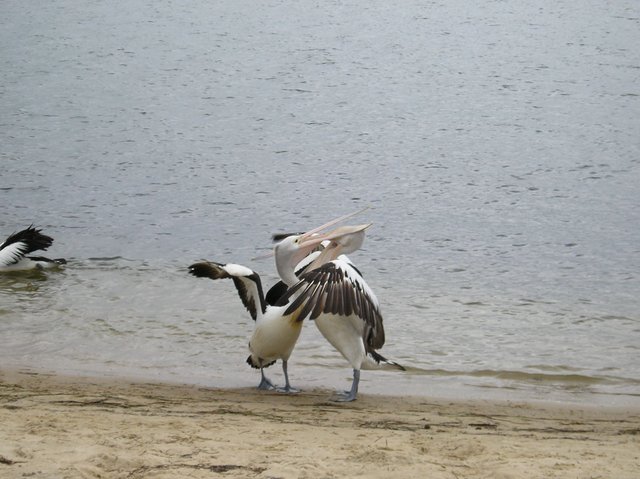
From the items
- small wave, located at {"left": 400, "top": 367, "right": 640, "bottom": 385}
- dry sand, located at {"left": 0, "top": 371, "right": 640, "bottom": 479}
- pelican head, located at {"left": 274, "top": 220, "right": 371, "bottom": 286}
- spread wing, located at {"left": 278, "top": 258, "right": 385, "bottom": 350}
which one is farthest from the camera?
small wave, located at {"left": 400, "top": 367, "right": 640, "bottom": 385}

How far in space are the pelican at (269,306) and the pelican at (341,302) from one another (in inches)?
1.4

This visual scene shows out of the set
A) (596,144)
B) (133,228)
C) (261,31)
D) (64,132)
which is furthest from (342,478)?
(261,31)

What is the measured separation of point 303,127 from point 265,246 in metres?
4.25

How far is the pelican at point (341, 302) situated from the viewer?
5.39 meters

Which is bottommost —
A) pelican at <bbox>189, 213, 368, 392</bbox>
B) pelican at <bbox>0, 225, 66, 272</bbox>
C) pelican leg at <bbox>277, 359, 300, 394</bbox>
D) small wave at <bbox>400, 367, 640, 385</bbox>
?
pelican leg at <bbox>277, 359, 300, 394</bbox>

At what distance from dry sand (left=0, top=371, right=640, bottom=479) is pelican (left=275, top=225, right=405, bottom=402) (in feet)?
0.89

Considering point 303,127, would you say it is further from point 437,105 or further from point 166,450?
point 166,450

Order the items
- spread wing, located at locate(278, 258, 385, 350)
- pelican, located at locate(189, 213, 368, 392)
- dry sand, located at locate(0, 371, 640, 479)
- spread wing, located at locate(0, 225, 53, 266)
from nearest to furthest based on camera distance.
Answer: dry sand, located at locate(0, 371, 640, 479) < spread wing, located at locate(278, 258, 385, 350) < pelican, located at locate(189, 213, 368, 392) < spread wing, located at locate(0, 225, 53, 266)

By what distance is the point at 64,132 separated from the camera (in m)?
13.4

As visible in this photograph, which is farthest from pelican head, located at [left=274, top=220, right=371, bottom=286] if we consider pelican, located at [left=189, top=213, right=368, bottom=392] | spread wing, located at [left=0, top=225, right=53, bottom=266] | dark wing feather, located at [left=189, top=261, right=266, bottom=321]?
spread wing, located at [left=0, top=225, right=53, bottom=266]

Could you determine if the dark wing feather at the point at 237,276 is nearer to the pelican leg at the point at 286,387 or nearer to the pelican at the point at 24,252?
the pelican leg at the point at 286,387

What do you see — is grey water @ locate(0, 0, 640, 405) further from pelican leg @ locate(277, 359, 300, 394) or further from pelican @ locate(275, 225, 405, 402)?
pelican @ locate(275, 225, 405, 402)

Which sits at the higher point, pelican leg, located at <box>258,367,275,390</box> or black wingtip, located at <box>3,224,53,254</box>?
black wingtip, located at <box>3,224,53,254</box>

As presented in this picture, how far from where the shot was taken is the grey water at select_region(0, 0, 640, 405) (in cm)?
714
